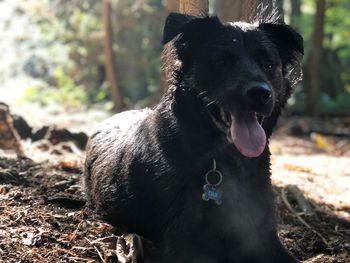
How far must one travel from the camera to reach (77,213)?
5.34 metres

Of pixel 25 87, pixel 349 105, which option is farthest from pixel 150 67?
pixel 349 105

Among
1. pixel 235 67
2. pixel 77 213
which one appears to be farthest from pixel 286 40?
pixel 77 213

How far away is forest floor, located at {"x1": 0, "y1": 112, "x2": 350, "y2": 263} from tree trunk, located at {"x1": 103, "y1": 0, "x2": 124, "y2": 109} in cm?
917

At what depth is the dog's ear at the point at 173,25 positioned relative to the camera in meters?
4.58

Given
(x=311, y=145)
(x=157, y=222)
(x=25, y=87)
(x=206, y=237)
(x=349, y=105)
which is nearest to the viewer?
(x=206, y=237)

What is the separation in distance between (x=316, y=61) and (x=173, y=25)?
12655 millimetres

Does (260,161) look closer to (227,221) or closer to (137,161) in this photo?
(227,221)

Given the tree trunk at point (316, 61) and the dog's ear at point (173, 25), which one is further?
the tree trunk at point (316, 61)

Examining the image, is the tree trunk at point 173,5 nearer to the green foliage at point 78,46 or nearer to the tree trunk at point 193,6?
the tree trunk at point 193,6

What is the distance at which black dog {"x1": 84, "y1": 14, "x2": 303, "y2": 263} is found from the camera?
4.39 m

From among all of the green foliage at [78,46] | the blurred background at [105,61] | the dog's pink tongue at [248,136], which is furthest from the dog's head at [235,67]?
the green foliage at [78,46]

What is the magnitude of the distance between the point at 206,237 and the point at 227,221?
0.22m

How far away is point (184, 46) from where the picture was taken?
480 cm

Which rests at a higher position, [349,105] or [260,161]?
[260,161]
